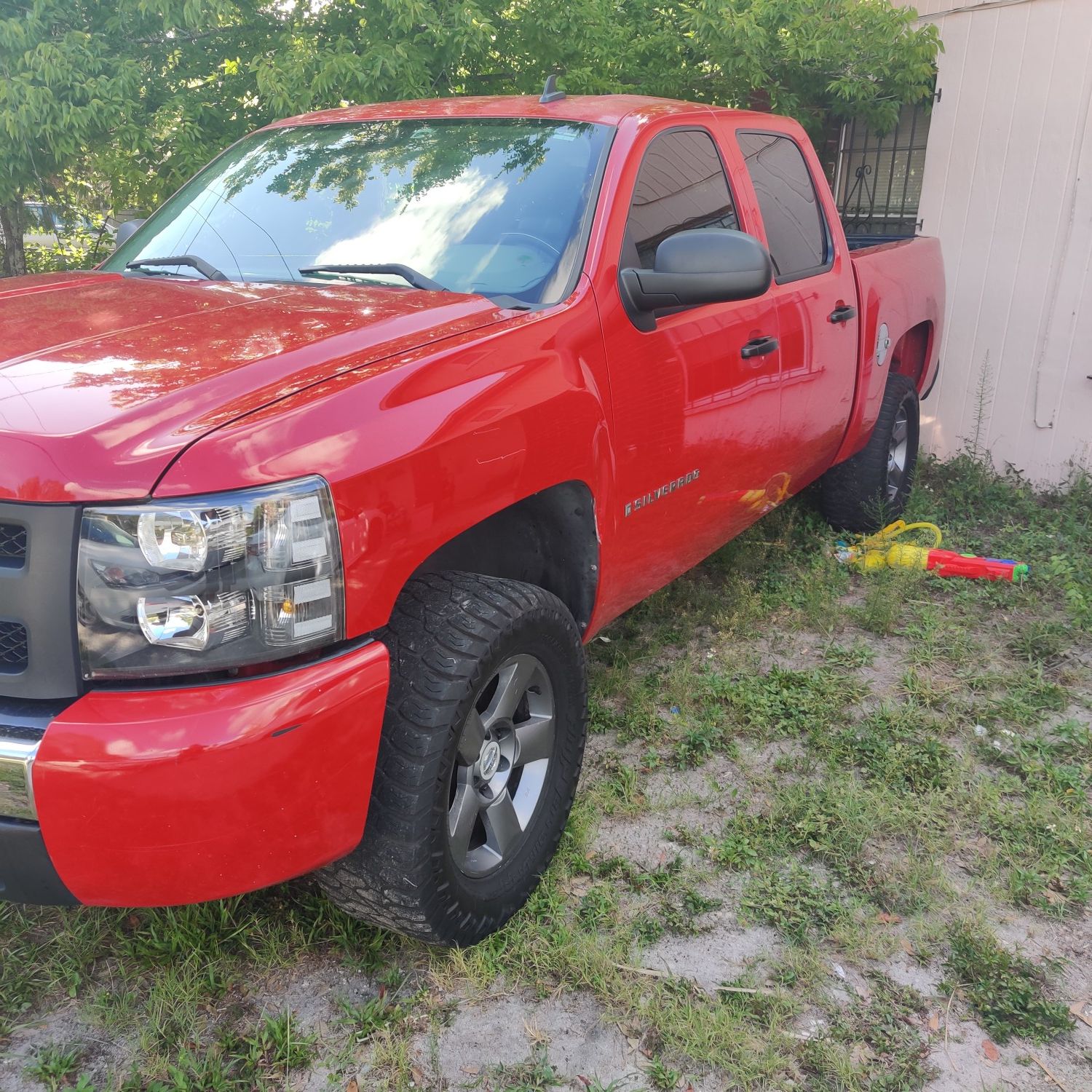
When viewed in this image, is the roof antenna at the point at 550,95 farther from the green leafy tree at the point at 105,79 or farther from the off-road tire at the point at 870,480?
the green leafy tree at the point at 105,79

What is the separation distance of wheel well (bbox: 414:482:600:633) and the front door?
0.14 metres

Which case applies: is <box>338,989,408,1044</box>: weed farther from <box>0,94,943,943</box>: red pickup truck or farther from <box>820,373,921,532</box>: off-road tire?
<box>820,373,921,532</box>: off-road tire

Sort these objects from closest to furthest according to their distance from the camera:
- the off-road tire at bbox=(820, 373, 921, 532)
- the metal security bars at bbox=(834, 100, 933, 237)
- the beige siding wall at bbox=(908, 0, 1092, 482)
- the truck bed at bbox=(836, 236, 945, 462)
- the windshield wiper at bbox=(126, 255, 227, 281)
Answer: the windshield wiper at bbox=(126, 255, 227, 281) → the truck bed at bbox=(836, 236, 945, 462) → the off-road tire at bbox=(820, 373, 921, 532) → the beige siding wall at bbox=(908, 0, 1092, 482) → the metal security bars at bbox=(834, 100, 933, 237)

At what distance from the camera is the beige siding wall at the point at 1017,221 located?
5.79 m

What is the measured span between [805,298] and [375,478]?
2413 millimetres

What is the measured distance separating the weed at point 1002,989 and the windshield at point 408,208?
6.17 feet

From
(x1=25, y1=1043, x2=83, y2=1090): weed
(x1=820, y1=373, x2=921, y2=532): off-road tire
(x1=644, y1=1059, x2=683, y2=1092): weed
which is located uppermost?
(x1=820, y1=373, x2=921, y2=532): off-road tire

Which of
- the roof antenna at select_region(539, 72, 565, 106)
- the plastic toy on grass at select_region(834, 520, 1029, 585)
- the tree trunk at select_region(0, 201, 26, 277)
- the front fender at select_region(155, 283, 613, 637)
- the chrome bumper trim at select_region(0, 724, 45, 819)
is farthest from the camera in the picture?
the tree trunk at select_region(0, 201, 26, 277)

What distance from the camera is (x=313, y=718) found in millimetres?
1871

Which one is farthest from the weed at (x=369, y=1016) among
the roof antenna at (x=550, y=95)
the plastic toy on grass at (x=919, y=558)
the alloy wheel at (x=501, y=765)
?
the plastic toy on grass at (x=919, y=558)

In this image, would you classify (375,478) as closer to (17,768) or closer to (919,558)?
(17,768)

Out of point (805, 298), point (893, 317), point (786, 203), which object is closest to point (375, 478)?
point (805, 298)

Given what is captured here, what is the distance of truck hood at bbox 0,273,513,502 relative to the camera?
180 centimetres

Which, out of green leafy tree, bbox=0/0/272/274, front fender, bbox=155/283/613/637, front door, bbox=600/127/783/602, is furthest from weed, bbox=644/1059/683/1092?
green leafy tree, bbox=0/0/272/274
